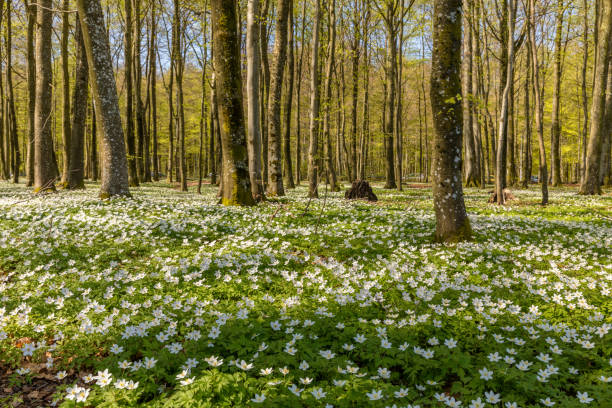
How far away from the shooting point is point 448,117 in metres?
6.88

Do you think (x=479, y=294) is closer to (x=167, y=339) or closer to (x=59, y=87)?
(x=167, y=339)

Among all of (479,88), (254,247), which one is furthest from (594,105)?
(254,247)

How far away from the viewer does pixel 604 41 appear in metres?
16.2

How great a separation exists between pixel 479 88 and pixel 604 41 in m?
10.8

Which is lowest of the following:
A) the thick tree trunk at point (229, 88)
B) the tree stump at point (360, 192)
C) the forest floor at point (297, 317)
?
the forest floor at point (297, 317)

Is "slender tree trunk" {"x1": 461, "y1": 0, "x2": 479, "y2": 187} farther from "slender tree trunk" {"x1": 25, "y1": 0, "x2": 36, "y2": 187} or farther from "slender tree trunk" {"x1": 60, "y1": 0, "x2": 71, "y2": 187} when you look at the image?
"slender tree trunk" {"x1": 25, "y1": 0, "x2": 36, "y2": 187}

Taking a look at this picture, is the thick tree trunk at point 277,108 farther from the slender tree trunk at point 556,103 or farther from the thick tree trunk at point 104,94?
the slender tree trunk at point 556,103

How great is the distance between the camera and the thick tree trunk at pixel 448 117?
679cm

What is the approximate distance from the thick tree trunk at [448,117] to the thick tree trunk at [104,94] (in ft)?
31.7

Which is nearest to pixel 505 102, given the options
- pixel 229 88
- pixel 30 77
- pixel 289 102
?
pixel 229 88

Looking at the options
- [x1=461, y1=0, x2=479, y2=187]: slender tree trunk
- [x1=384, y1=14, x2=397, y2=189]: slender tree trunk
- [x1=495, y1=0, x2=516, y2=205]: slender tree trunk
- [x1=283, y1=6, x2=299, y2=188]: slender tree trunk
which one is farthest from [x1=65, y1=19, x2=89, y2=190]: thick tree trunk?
[x1=461, y1=0, x2=479, y2=187]: slender tree trunk

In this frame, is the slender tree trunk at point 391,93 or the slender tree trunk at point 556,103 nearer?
the slender tree trunk at point 391,93

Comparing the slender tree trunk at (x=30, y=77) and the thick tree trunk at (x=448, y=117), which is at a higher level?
the slender tree trunk at (x=30, y=77)

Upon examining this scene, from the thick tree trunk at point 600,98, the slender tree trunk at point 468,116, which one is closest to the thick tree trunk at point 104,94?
the slender tree trunk at point 468,116
